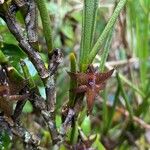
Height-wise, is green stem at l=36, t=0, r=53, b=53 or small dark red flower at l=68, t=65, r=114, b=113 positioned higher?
green stem at l=36, t=0, r=53, b=53

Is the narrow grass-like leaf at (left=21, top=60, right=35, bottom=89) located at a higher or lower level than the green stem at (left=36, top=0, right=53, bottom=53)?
lower

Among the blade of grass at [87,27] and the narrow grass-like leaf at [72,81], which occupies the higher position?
the blade of grass at [87,27]

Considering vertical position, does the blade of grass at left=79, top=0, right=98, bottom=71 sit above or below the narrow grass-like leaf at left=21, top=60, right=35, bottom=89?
above

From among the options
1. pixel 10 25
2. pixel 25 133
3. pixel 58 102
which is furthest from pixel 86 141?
pixel 58 102

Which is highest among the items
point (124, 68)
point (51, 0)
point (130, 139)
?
point (51, 0)

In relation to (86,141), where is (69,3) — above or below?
above

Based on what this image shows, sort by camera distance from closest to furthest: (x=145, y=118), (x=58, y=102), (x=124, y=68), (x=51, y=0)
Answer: (x=58, y=102) < (x=145, y=118) < (x=51, y=0) < (x=124, y=68)

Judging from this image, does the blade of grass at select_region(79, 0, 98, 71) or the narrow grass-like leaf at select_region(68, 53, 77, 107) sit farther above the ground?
the blade of grass at select_region(79, 0, 98, 71)

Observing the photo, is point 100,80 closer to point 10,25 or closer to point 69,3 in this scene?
point 10,25
